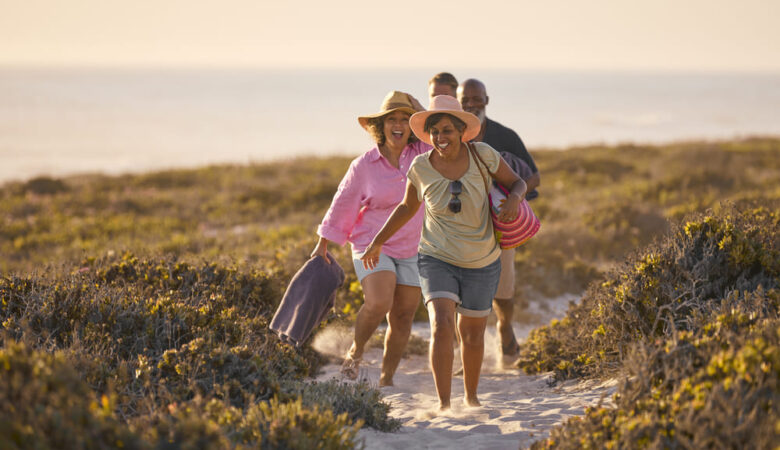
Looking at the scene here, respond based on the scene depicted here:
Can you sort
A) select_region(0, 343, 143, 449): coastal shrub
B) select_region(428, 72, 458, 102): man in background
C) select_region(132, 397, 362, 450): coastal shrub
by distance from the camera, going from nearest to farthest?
select_region(0, 343, 143, 449): coastal shrub
select_region(132, 397, 362, 450): coastal shrub
select_region(428, 72, 458, 102): man in background

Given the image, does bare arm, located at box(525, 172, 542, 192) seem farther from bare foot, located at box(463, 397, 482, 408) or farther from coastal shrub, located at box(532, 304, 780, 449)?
coastal shrub, located at box(532, 304, 780, 449)

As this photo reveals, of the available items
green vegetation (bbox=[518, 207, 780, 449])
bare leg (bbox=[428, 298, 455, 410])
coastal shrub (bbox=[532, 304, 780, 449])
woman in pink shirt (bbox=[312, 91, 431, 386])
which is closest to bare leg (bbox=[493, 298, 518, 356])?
green vegetation (bbox=[518, 207, 780, 449])

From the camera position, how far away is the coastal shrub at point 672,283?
5.11 meters

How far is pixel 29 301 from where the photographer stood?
5.12 metres

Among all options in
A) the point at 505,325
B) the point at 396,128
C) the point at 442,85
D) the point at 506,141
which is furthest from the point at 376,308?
the point at 442,85

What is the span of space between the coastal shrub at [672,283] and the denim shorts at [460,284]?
1.21 metres

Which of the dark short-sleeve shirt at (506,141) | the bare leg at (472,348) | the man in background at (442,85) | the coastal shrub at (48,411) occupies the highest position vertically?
the man in background at (442,85)

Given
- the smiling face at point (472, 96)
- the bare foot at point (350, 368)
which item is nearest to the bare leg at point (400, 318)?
the bare foot at point (350, 368)

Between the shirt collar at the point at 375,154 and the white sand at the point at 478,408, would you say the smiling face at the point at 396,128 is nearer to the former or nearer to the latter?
the shirt collar at the point at 375,154

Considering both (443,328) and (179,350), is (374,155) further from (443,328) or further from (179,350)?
(179,350)

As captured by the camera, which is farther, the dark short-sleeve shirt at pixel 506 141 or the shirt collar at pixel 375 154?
the dark short-sleeve shirt at pixel 506 141

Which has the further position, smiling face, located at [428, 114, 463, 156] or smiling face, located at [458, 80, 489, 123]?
smiling face, located at [458, 80, 489, 123]

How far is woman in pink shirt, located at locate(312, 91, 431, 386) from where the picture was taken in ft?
17.6

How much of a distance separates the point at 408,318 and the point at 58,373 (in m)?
3.09
